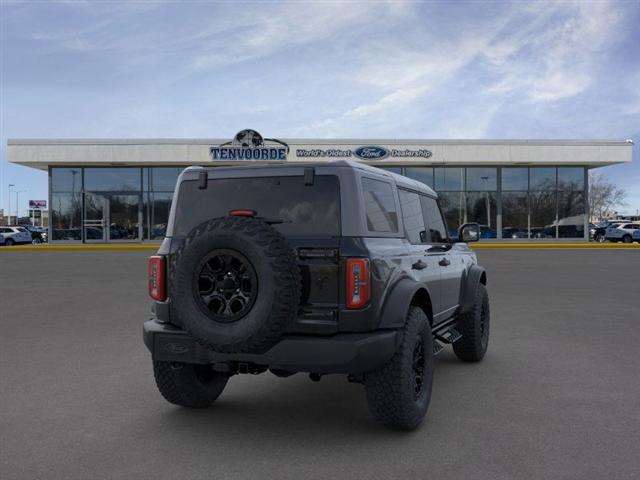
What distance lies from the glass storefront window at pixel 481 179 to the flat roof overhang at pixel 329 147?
0.74 meters

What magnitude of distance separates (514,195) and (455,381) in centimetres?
3449

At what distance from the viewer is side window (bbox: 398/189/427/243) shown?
17.4 feet

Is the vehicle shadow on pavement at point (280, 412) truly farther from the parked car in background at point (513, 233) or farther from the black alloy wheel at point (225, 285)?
the parked car in background at point (513, 233)

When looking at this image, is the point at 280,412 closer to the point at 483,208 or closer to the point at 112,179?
the point at 483,208

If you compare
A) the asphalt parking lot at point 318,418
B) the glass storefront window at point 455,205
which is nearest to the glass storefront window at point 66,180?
the glass storefront window at point 455,205

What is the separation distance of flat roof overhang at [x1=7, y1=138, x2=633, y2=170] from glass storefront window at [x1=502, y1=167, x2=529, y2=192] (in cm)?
64

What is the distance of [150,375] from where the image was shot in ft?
20.4

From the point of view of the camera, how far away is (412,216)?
552 centimetres

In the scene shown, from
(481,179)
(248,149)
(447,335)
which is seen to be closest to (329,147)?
(248,149)

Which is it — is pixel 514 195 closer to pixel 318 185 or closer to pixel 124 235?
pixel 124 235

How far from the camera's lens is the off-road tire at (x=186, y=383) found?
16.0 ft

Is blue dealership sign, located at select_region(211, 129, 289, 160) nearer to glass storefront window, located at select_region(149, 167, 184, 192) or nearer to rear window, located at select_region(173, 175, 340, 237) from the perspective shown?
glass storefront window, located at select_region(149, 167, 184, 192)

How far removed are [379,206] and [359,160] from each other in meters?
31.1

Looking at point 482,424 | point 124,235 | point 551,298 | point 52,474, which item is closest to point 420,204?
point 482,424
